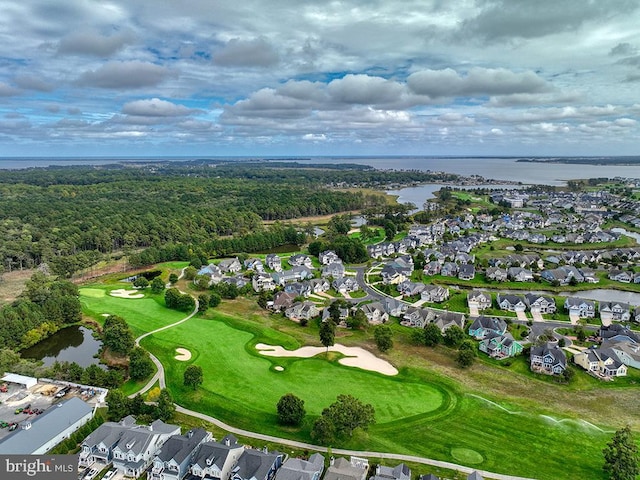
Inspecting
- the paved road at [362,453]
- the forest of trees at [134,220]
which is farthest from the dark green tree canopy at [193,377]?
the forest of trees at [134,220]

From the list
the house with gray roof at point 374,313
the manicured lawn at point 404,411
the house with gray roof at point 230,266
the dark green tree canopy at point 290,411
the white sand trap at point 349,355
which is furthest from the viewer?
the house with gray roof at point 230,266

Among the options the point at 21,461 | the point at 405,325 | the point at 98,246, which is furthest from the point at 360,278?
the point at 98,246

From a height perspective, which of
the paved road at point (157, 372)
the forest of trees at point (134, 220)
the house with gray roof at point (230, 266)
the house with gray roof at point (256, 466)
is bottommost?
the paved road at point (157, 372)

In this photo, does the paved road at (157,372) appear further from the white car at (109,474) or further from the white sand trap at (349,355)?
the white sand trap at (349,355)

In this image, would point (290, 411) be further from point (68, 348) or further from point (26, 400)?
point (68, 348)

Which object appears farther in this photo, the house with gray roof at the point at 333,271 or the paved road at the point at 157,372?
the house with gray roof at the point at 333,271

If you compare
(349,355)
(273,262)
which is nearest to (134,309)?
(273,262)
